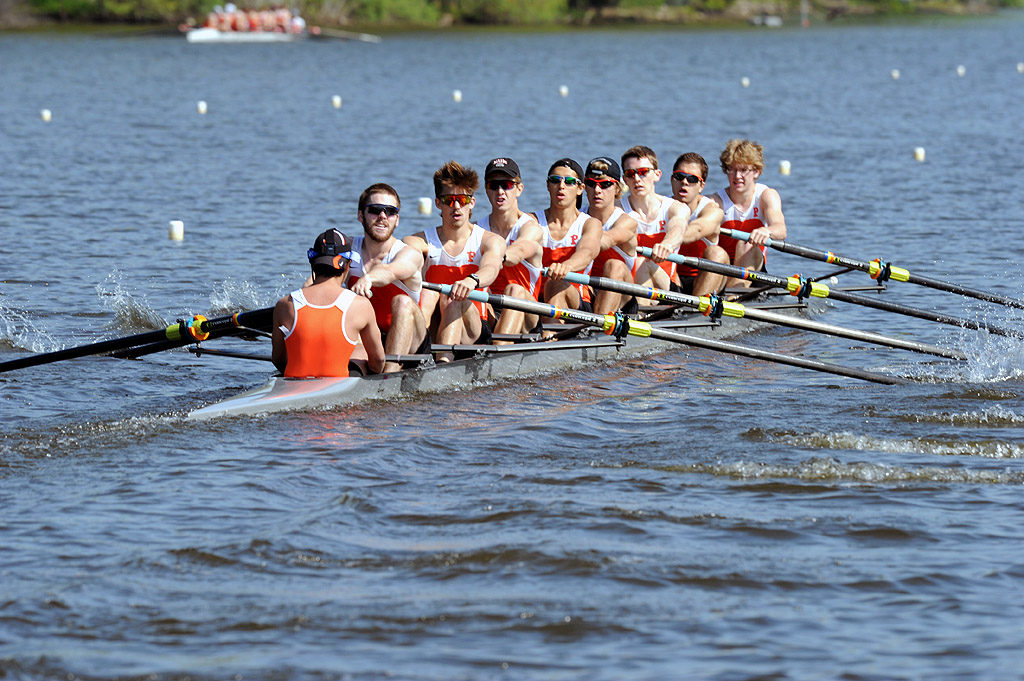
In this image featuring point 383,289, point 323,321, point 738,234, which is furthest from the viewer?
point 738,234

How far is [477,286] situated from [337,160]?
50.8ft

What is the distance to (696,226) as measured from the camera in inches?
474

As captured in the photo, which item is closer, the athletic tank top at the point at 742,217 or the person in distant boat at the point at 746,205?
the person in distant boat at the point at 746,205

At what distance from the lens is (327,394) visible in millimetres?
8625

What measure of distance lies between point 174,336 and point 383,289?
1.39 m

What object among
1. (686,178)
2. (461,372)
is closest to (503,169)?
(461,372)

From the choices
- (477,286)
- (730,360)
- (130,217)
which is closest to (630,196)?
(730,360)

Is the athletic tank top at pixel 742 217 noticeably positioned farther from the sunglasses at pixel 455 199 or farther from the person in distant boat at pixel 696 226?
the sunglasses at pixel 455 199

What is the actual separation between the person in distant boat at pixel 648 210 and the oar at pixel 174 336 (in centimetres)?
370

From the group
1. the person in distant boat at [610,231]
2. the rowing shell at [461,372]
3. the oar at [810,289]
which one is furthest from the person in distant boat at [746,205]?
the person in distant boat at [610,231]

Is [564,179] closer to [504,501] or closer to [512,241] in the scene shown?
[512,241]

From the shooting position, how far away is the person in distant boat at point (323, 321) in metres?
8.40

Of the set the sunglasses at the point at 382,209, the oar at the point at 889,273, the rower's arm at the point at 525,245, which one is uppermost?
the sunglasses at the point at 382,209

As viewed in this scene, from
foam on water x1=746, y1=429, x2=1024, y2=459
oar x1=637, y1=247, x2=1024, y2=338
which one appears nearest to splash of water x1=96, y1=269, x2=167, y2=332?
oar x1=637, y1=247, x2=1024, y2=338
